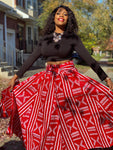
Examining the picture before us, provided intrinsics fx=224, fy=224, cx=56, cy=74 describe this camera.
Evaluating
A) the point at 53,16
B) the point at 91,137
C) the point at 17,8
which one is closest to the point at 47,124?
the point at 91,137

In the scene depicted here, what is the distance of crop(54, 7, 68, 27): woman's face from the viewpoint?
9.25 feet

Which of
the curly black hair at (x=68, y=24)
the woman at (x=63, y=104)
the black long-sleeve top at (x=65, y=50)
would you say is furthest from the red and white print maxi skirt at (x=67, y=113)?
the curly black hair at (x=68, y=24)

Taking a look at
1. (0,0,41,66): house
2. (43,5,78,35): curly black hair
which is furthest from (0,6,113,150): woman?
(0,0,41,66): house

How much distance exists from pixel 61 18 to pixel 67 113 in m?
1.18

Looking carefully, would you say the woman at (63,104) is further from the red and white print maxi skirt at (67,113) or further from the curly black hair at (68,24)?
the curly black hair at (68,24)

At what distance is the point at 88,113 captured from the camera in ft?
8.78

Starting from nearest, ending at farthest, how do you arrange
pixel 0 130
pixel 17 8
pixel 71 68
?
pixel 71 68 < pixel 0 130 < pixel 17 8

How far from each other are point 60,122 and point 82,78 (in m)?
0.59

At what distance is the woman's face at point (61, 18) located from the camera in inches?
111

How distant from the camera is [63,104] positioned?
2.65 meters

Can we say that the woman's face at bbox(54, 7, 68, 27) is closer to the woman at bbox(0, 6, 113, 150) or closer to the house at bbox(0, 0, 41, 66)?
the woman at bbox(0, 6, 113, 150)

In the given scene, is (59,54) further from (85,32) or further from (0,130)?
(85,32)

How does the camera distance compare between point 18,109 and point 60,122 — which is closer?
point 60,122

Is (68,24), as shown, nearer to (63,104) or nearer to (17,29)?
(63,104)
